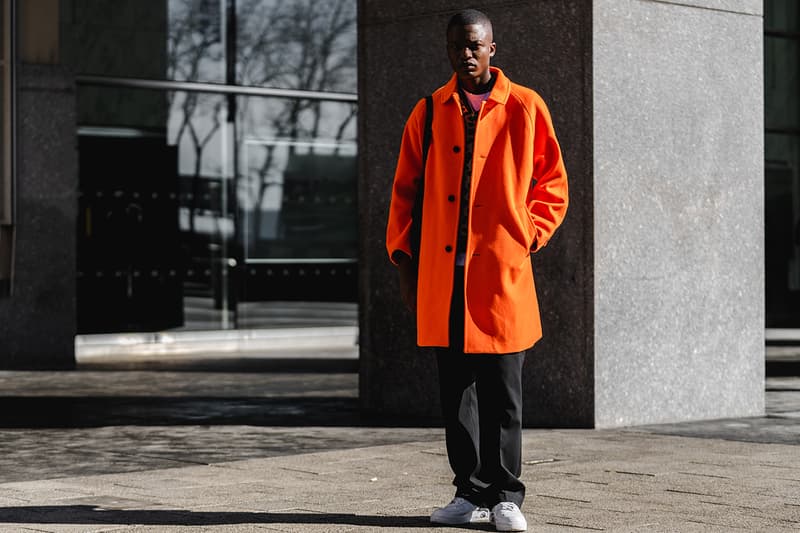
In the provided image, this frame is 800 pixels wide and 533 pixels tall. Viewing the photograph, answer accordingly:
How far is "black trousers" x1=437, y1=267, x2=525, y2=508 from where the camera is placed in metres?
5.89

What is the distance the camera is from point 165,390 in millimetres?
12328

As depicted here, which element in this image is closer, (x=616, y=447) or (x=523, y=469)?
(x=523, y=469)

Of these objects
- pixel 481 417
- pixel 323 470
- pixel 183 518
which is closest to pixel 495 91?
pixel 481 417

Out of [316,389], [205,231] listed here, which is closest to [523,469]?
[316,389]

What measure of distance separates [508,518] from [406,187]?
1.32 meters

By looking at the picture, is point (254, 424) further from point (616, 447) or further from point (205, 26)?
point (205, 26)

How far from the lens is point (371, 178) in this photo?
10227 millimetres

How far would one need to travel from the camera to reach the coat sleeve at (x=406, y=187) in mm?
6031

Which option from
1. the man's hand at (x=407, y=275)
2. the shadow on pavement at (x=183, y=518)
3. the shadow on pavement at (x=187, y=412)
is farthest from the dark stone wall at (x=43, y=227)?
the man's hand at (x=407, y=275)

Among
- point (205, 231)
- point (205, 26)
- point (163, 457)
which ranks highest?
point (205, 26)

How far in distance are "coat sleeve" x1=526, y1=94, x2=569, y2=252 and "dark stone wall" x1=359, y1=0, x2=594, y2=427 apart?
3.19m

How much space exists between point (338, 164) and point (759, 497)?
41.8 feet

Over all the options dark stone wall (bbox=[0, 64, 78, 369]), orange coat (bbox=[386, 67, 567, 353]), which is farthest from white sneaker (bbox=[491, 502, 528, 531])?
dark stone wall (bbox=[0, 64, 78, 369])

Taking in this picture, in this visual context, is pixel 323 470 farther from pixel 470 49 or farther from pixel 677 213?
pixel 677 213
